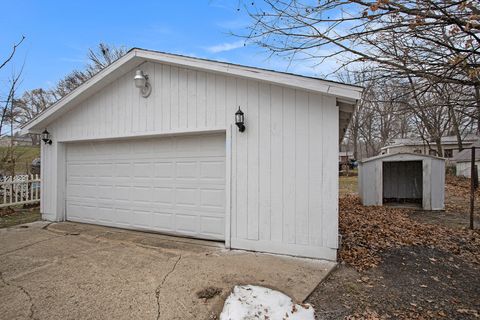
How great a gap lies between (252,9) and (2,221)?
7805 millimetres

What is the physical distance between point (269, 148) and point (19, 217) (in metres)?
7.33

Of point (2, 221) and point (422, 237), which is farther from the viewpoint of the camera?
point (2, 221)

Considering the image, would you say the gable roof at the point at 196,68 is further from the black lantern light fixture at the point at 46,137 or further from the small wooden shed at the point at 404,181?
the small wooden shed at the point at 404,181

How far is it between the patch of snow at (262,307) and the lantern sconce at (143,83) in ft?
13.8

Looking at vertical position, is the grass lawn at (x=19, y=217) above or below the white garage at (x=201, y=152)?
below

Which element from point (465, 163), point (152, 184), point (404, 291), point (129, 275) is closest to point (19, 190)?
point (152, 184)

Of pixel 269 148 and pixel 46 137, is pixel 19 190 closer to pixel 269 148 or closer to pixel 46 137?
pixel 46 137

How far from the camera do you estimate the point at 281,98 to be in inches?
175

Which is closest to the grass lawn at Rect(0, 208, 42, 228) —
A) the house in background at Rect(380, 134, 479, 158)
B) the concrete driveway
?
the concrete driveway

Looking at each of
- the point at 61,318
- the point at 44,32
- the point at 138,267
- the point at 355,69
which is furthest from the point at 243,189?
the point at 44,32

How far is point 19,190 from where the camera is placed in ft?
28.9

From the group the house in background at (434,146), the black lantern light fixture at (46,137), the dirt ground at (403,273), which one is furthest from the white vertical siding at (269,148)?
the house in background at (434,146)

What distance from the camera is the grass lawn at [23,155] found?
11.4 meters

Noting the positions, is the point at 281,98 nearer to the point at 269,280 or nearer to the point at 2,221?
the point at 269,280
